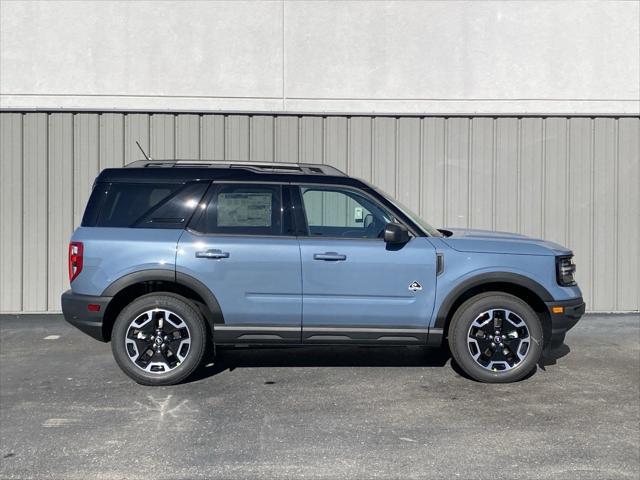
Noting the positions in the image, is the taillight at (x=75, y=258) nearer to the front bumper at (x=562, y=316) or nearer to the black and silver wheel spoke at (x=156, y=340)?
the black and silver wheel spoke at (x=156, y=340)

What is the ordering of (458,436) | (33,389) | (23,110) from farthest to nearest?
1. (23,110)
2. (33,389)
3. (458,436)

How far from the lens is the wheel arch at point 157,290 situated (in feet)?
21.1

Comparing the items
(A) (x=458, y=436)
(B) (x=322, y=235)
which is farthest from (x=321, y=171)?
(A) (x=458, y=436)

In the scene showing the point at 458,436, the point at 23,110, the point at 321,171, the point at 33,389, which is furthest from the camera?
the point at 23,110

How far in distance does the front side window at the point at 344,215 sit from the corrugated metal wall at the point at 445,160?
12.3ft

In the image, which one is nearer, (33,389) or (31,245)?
(33,389)

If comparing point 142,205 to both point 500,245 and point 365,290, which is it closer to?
point 365,290

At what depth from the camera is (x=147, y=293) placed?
6.66m

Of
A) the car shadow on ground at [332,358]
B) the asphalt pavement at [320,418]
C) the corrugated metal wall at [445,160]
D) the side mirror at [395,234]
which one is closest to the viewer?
the asphalt pavement at [320,418]

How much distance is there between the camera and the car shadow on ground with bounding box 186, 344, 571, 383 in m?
7.27

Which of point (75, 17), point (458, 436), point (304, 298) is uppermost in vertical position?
point (75, 17)

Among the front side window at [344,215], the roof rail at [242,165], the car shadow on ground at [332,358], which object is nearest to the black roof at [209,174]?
the roof rail at [242,165]

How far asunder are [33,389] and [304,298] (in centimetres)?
247

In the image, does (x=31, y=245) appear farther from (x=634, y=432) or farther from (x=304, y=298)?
(x=634, y=432)
